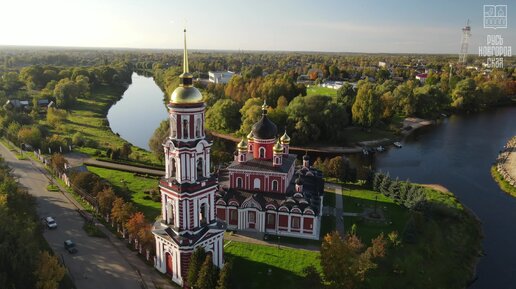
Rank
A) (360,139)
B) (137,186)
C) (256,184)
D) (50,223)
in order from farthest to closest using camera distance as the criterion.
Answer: (360,139) < (137,186) < (256,184) < (50,223)

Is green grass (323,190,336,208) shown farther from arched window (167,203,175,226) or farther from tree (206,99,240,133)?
tree (206,99,240,133)

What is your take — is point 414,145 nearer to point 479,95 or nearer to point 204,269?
point 479,95

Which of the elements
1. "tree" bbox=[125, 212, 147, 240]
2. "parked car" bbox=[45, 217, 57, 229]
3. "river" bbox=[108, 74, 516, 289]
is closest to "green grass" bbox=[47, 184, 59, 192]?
"parked car" bbox=[45, 217, 57, 229]

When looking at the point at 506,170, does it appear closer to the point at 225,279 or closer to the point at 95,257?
the point at 225,279

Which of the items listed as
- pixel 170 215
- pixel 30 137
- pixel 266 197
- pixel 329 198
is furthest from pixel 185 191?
pixel 30 137

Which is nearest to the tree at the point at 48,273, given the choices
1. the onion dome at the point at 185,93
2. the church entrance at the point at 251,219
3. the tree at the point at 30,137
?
the onion dome at the point at 185,93

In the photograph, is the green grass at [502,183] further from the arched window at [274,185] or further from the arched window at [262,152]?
the arched window at [262,152]
